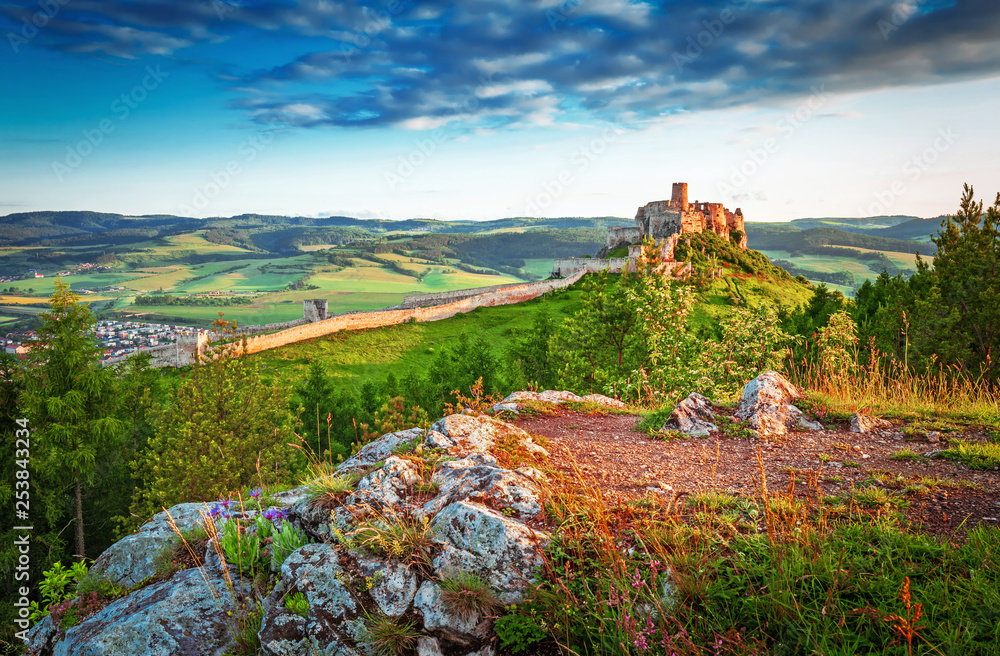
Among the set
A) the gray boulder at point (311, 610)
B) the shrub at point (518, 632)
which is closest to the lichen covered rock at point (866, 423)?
the shrub at point (518, 632)

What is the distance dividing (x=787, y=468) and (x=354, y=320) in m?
42.5

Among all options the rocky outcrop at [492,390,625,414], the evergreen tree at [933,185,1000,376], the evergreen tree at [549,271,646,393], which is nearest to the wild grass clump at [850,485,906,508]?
the rocky outcrop at [492,390,625,414]

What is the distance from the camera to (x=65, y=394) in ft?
57.2

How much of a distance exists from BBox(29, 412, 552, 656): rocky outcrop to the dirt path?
1.02 meters

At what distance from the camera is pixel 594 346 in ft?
58.0

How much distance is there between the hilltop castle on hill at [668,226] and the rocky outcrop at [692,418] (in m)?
55.1

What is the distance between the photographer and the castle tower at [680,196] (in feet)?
248

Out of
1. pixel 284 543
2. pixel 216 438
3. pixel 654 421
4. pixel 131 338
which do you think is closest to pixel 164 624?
pixel 284 543

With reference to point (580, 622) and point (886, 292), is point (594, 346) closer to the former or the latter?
point (580, 622)

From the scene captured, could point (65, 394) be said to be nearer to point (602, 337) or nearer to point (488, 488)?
point (602, 337)

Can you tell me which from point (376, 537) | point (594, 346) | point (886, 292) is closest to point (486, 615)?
point (376, 537)

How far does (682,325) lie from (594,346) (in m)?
3.68

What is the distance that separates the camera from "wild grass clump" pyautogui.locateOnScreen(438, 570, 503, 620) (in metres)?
3.97

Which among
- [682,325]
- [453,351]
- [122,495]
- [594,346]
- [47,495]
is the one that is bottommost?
[122,495]
